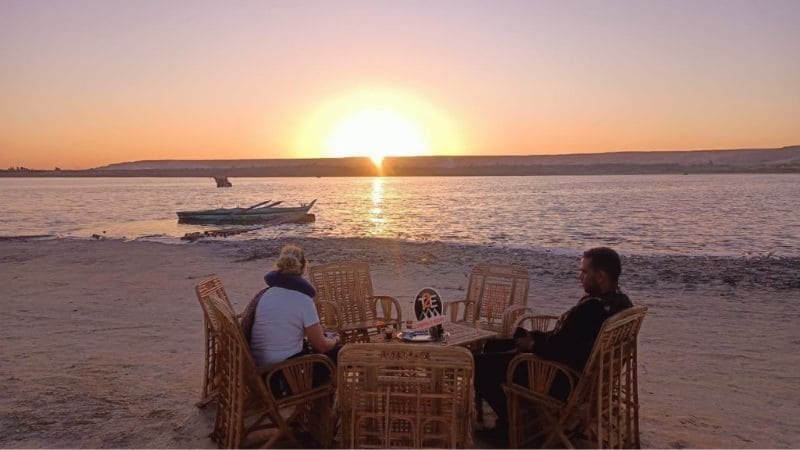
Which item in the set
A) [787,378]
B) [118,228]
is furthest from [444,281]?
[118,228]

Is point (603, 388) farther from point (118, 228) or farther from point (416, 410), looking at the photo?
point (118, 228)

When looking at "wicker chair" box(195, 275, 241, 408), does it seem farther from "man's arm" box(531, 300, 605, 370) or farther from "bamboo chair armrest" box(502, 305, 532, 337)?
"man's arm" box(531, 300, 605, 370)

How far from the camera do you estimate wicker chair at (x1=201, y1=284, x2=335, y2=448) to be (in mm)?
3887

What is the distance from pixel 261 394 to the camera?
393 centimetres

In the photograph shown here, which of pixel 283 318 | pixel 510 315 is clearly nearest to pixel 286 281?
pixel 283 318

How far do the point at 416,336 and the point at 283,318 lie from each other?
42.0 inches

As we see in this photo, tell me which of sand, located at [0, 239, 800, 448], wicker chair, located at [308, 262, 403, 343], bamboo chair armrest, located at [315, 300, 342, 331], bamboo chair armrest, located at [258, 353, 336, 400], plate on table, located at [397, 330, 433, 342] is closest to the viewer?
bamboo chair armrest, located at [258, 353, 336, 400]

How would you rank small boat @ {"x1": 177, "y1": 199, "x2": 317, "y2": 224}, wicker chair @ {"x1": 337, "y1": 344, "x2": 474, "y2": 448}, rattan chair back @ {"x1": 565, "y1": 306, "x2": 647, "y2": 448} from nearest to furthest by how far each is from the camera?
wicker chair @ {"x1": 337, "y1": 344, "x2": 474, "y2": 448}, rattan chair back @ {"x1": 565, "y1": 306, "x2": 647, "y2": 448}, small boat @ {"x1": 177, "y1": 199, "x2": 317, "y2": 224}

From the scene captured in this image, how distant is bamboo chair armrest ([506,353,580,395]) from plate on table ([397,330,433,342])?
706 millimetres

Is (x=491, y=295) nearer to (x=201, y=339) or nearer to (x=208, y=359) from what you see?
(x=208, y=359)

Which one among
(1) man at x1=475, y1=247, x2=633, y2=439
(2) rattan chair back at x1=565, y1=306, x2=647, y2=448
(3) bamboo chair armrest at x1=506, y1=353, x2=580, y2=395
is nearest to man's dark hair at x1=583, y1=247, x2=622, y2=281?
(1) man at x1=475, y1=247, x2=633, y2=439

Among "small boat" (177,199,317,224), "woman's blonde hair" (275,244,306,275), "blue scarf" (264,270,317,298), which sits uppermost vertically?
"woman's blonde hair" (275,244,306,275)

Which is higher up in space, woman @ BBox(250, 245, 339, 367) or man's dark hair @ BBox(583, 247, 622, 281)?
man's dark hair @ BBox(583, 247, 622, 281)

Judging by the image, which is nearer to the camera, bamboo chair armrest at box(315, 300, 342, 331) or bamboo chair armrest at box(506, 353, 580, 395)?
bamboo chair armrest at box(506, 353, 580, 395)
